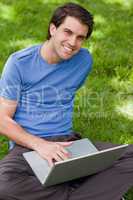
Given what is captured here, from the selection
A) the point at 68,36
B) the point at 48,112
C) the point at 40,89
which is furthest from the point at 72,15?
the point at 48,112

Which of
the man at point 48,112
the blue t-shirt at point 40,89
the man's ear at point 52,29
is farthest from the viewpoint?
the man's ear at point 52,29

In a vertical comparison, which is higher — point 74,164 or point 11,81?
point 11,81

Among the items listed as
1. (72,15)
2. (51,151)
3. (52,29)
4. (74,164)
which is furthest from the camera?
(52,29)

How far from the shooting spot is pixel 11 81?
3.43 meters

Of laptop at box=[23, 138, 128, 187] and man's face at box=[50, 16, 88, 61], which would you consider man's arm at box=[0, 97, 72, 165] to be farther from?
man's face at box=[50, 16, 88, 61]

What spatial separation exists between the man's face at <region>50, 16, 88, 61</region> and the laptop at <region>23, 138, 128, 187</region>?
625 mm

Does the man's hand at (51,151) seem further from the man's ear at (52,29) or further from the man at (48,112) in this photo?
the man's ear at (52,29)

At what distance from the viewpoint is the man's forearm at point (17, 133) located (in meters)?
3.47

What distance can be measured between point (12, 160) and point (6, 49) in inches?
94.3

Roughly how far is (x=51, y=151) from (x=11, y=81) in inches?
20.7

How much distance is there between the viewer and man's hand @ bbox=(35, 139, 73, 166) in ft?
11.0

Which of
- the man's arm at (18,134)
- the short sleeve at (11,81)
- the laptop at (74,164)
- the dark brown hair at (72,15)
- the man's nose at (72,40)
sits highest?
the dark brown hair at (72,15)

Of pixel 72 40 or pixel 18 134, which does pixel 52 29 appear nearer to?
pixel 72 40

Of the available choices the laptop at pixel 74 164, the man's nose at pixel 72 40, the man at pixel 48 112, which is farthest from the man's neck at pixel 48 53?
the laptop at pixel 74 164
